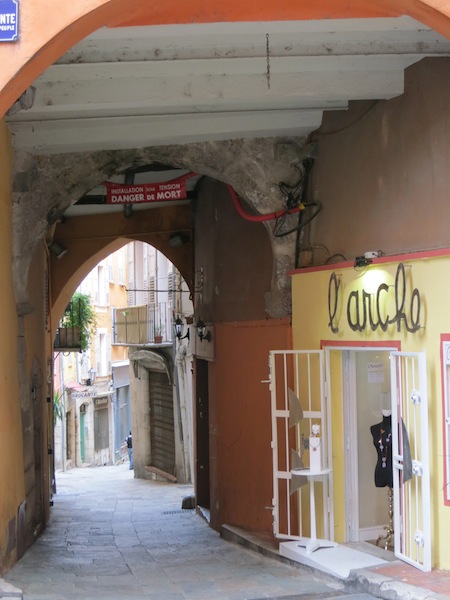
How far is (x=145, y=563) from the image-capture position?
9.98 m

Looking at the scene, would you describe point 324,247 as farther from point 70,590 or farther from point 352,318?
point 70,590

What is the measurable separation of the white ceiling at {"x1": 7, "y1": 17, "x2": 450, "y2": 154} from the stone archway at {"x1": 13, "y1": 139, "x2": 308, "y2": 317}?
394mm

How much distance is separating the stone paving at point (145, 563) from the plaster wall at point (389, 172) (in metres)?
3.30

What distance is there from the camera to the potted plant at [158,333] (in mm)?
22089

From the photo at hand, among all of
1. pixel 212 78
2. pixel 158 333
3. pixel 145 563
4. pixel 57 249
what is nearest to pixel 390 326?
pixel 212 78

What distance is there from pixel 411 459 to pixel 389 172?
278 centimetres

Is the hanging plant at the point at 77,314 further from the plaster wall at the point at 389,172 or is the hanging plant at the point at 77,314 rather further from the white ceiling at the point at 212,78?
the plaster wall at the point at 389,172

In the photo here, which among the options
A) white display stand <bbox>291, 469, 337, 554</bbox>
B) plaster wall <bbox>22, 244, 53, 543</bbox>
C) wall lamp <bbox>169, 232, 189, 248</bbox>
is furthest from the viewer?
wall lamp <bbox>169, 232, 189, 248</bbox>

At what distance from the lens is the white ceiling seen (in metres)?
7.02

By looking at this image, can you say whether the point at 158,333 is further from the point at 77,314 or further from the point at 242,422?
the point at 242,422

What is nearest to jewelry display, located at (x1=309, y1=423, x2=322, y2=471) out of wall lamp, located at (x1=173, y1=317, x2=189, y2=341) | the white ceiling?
the white ceiling

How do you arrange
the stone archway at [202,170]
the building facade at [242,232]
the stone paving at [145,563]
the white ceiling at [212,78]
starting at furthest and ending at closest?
the stone archway at [202,170]
the stone paving at [145,563]
the white ceiling at [212,78]
the building facade at [242,232]

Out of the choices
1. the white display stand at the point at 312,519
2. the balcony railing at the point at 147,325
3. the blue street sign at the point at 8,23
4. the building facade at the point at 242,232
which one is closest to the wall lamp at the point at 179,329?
the balcony railing at the point at 147,325

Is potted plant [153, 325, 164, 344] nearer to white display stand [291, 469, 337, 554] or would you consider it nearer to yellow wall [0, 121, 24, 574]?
yellow wall [0, 121, 24, 574]
